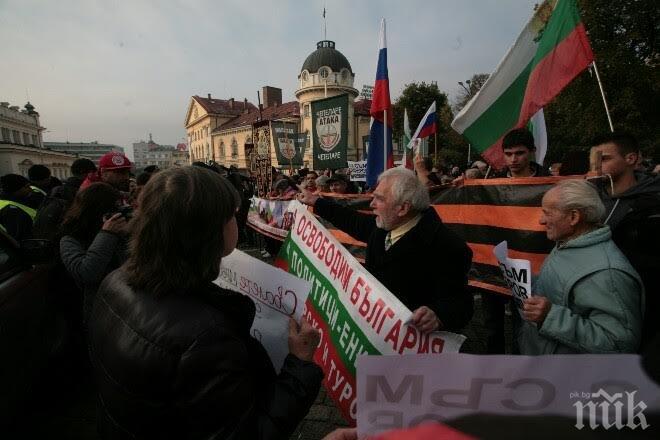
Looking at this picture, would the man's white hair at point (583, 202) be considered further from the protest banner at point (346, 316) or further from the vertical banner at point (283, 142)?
the vertical banner at point (283, 142)

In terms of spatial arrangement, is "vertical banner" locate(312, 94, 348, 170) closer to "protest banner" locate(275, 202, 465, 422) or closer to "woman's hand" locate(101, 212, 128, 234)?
"woman's hand" locate(101, 212, 128, 234)

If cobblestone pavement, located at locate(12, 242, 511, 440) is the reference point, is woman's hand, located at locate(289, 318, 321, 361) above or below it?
above

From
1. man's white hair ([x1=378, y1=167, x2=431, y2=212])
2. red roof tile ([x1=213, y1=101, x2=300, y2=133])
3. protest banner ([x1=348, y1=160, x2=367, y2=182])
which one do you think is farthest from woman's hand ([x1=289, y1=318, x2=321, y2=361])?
red roof tile ([x1=213, y1=101, x2=300, y2=133])

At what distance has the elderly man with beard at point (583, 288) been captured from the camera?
1.58 metres

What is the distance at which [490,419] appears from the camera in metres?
0.78

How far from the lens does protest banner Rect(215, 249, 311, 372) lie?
158cm

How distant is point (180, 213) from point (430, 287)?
1.53 meters

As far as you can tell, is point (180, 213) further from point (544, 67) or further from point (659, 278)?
point (544, 67)

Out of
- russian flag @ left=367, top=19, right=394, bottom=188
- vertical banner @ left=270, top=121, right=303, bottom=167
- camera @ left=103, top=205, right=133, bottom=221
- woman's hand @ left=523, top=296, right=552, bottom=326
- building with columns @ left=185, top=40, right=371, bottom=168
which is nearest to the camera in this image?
woman's hand @ left=523, top=296, right=552, bottom=326

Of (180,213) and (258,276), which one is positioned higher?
(180,213)

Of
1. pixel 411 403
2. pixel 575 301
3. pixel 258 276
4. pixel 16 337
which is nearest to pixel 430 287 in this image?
pixel 575 301

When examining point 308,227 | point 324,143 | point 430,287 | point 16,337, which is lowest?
point 16,337

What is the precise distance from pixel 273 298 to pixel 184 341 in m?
0.70

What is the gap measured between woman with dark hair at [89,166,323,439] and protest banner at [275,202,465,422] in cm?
61
